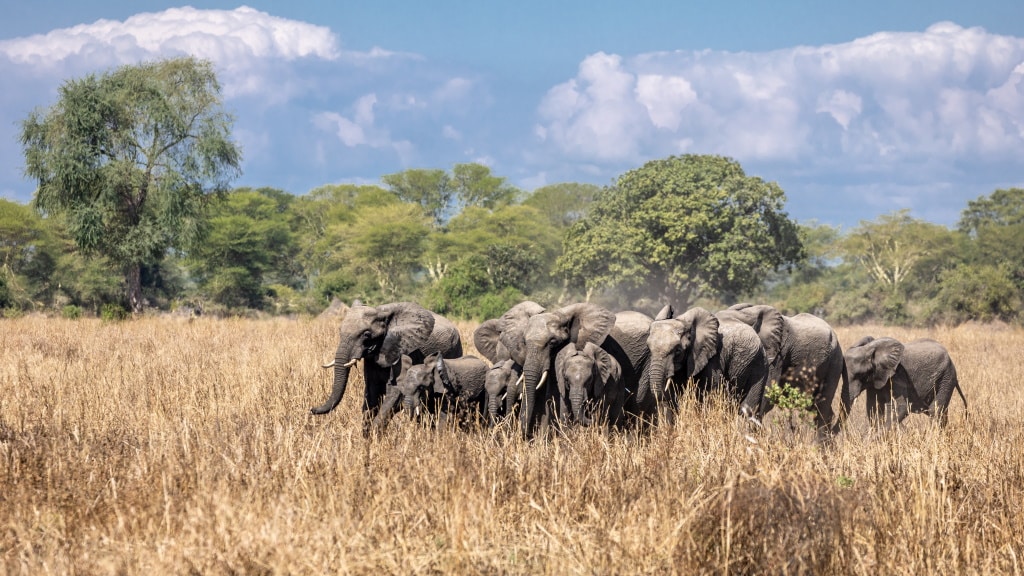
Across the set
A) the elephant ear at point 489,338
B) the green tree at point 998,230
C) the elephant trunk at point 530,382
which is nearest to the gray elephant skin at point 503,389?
the elephant trunk at point 530,382

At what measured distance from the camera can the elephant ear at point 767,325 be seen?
11.6 m

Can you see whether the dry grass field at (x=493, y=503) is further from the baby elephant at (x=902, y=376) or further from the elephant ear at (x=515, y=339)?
the baby elephant at (x=902, y=376)

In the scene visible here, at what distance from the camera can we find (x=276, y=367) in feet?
43.1

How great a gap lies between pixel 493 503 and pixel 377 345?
420cm

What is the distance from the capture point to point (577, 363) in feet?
27.3

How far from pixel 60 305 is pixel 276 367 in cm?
4739

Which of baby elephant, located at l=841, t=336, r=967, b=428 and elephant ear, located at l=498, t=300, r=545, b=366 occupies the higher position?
elephant ear, located at l=498, t=300, r=545, b=366

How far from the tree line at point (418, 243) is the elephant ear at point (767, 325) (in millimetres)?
17002

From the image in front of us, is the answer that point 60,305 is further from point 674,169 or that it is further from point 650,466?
point 650,466

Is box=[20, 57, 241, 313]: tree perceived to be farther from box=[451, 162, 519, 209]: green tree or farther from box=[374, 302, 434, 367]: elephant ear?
box=[451, 162, 519, 209]: green tree

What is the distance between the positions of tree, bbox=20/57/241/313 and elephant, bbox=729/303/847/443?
33.7 meters

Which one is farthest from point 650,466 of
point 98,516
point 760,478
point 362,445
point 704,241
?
point 704,241

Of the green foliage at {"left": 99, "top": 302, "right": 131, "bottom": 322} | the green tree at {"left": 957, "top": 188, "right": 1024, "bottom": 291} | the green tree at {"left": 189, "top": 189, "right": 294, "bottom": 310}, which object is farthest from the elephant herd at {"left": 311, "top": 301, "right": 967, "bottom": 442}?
the green tree at {"left": 189, "top": 189, "right": 294, "bottom": 310}

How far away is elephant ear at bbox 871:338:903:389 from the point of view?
39.0ft
